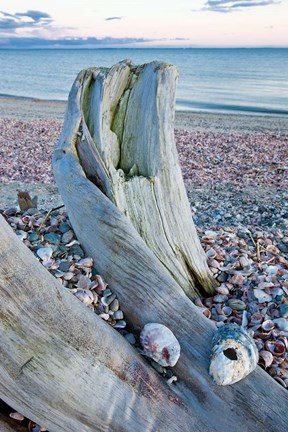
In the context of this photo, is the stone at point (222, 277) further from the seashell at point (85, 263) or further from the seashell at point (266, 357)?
the seashell at point (85, 263)

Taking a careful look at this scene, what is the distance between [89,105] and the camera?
3771 millimetres

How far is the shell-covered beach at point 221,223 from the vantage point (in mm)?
2957

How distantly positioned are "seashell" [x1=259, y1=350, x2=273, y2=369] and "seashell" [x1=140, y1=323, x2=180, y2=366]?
2.43 ft

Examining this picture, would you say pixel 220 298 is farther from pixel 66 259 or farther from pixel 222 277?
pixel 66 259

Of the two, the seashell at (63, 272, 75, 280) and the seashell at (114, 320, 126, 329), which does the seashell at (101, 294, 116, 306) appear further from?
the seashell at (63, 272, 75, 280)

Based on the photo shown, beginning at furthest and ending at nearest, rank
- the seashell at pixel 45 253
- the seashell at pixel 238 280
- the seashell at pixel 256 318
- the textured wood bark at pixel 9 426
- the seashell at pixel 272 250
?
the seashell at pixel 272 250
the seashell at pixel 238 280
the seashell at pixel 256 318
the seashell at pixel 45 253
the textured wood bark at pixel 9 426

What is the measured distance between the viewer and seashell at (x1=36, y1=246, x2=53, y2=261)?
308 centimetres

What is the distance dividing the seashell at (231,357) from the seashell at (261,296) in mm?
1038

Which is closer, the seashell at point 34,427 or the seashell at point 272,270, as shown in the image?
the seashell at point 34,427

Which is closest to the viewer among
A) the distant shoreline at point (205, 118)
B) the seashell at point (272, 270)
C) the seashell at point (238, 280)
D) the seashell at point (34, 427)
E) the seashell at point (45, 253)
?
the seashell at point (34, 427)

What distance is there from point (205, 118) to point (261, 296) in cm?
1873

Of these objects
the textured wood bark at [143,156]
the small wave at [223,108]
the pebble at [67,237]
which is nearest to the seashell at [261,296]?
the textured wood bark at [143,156]

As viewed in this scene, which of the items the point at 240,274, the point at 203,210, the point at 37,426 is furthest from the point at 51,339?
the point at 203,210

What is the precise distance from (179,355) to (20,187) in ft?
22.9
